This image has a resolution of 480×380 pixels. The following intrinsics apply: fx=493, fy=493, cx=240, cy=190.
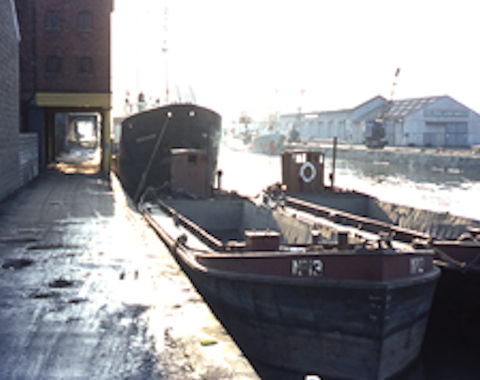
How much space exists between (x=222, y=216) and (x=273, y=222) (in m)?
3.43

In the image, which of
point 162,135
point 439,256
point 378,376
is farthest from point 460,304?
point 162,135

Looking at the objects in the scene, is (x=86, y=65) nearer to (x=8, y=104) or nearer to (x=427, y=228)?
(x=8, y=104)

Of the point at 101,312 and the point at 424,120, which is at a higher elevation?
the point at 424,120

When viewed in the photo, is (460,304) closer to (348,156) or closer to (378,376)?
(378,376)

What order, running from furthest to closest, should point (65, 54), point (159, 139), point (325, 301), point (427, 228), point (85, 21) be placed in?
point (85, 21) < point (65, 54) < point (159, 139) < point (427, 228) < point (325, 301)

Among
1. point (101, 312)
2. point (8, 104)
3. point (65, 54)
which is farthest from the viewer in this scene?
point (65, 54)

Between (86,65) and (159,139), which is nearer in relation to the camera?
(159,139)

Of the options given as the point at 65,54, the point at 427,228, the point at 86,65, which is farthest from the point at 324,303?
the point at 65,54

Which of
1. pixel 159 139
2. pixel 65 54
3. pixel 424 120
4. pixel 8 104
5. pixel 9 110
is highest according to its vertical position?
pixel 65 54

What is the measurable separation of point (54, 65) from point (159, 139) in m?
13.9

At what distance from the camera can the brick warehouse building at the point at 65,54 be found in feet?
110

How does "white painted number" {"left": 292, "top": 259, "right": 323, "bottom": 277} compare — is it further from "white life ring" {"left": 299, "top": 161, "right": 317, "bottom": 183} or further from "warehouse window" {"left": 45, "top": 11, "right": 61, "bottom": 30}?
"warehouse window" {"left": 45, "top": 11, "right": 61, "bottom": 30}

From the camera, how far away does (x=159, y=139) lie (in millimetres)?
→ 25047

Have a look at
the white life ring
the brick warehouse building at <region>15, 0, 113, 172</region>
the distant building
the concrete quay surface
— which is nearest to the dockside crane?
the distant building
